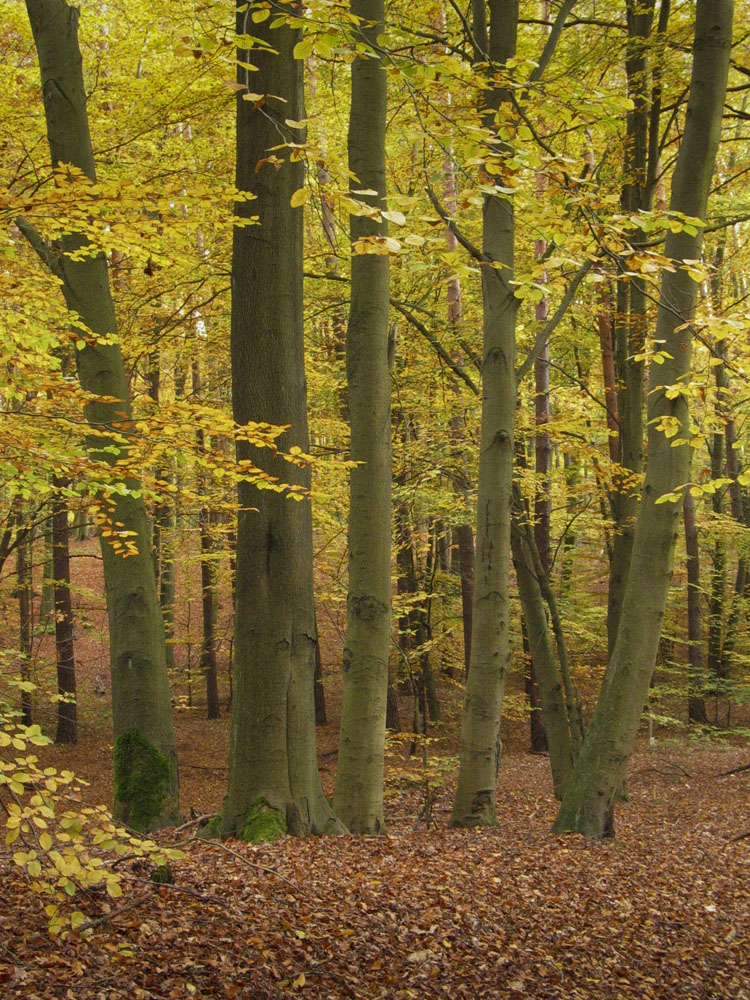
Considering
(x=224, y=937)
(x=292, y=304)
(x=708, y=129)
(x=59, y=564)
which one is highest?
(x=708, y=129)

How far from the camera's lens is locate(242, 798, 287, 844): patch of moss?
17.6 feet

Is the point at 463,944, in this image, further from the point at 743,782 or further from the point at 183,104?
the point at 743,782

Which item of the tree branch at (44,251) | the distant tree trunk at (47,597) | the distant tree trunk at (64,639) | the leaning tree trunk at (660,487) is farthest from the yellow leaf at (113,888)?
the distant tree trunk at (47,597)

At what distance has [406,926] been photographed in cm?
414

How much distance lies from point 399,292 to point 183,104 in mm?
3747

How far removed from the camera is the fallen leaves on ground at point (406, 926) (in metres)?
3.23

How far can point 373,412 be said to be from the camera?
6.30 metres

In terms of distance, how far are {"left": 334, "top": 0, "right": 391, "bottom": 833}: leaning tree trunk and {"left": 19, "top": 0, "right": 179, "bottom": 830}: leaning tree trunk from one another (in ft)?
5.63

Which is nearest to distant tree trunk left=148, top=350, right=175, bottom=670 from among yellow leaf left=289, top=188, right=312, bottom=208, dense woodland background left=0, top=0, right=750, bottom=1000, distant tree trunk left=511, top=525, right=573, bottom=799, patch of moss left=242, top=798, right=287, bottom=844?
dense woodland background left=0, top=0, right=750, bottom=1000

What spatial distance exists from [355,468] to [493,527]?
159 centimetres

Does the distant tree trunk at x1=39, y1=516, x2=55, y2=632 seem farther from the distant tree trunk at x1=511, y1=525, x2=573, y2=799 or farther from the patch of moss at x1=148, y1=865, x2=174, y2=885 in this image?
the patch of moss at x1=148, y1=865, x2=174, y2=885

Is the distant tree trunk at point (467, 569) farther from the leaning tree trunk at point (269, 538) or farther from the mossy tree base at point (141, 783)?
the leaning tree trunk at point (269, 538)

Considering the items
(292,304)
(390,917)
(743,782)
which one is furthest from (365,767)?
(743,782)

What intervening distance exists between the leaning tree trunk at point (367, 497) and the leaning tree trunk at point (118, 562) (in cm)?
172
